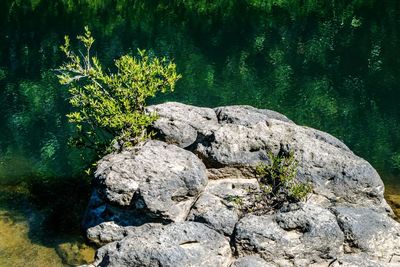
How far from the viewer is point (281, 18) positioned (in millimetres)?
44031

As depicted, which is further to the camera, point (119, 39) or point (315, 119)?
point (119, 39)

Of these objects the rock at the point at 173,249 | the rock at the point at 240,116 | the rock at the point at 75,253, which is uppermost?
the rock at the point at 240,116

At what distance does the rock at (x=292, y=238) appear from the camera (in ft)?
43.0

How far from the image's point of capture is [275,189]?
49.6ft

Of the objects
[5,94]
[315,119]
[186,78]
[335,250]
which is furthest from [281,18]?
[335,250]

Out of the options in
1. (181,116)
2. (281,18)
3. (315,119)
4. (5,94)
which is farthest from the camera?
(281,18)

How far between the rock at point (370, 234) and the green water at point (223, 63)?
5230 mm

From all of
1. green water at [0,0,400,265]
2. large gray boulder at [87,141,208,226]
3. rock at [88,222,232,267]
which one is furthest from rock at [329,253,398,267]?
green water at [0,0,400,265]

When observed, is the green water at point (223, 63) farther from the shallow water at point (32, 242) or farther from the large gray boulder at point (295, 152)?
the large gray boulder at point (295, 152)

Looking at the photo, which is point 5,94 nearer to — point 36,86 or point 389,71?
point 36,86

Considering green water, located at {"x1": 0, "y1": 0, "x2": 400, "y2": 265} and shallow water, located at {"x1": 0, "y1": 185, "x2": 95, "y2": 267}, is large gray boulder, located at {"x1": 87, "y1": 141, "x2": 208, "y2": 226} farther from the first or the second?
green water, located at {"x1": 0, "y1": 0, "x2": 400, "y2": 265}

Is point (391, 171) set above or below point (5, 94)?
above

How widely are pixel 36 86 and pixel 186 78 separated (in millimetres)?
8276

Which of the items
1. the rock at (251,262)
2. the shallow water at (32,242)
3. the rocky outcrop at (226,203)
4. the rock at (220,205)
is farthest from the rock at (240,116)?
the shallow water at (32,242)
